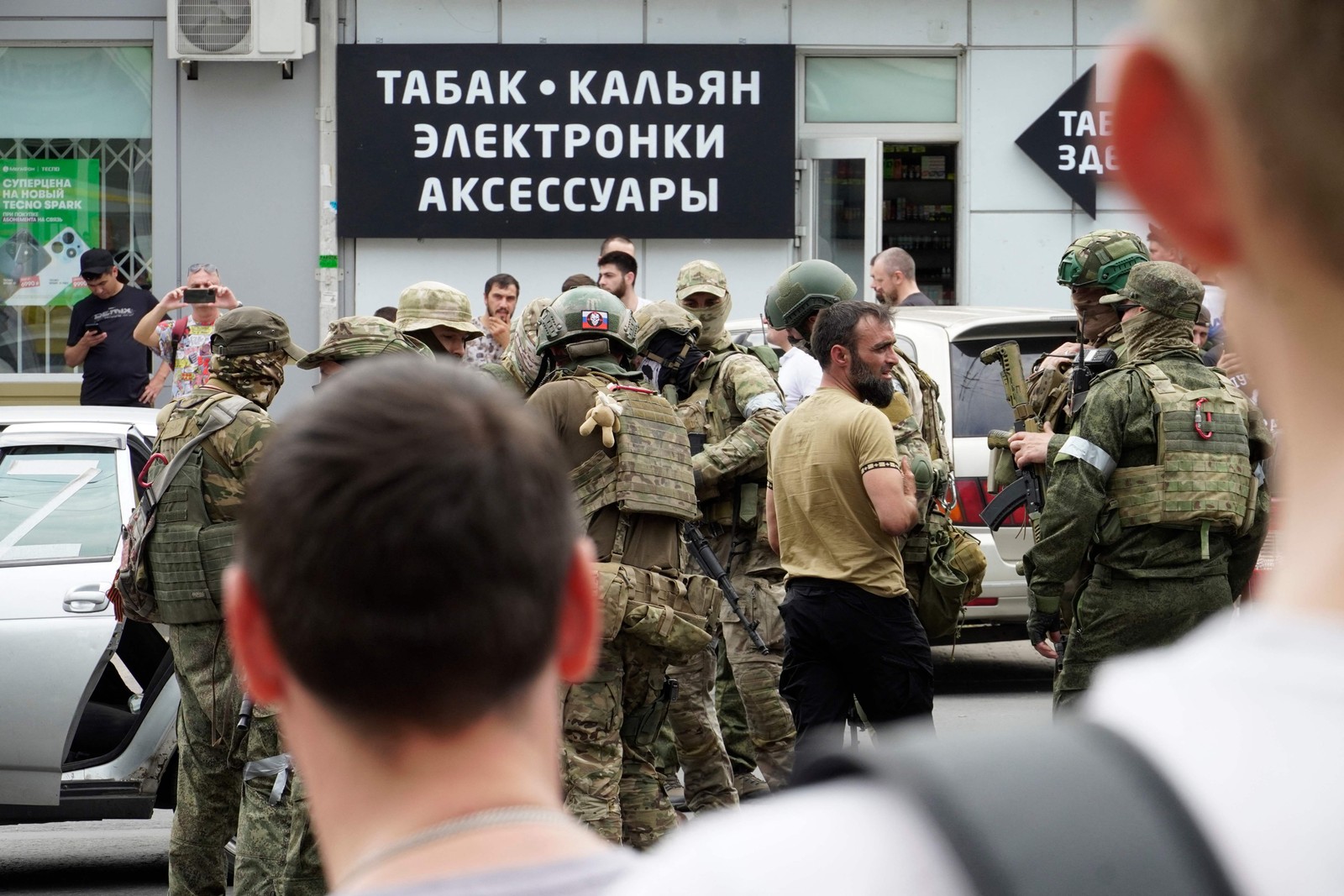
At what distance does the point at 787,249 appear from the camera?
1352cm

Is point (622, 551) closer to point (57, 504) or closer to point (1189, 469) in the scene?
point (1189, 469)

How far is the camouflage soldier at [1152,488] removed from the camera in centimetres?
514

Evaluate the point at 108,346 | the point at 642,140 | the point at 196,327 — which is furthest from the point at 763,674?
the point at 642,140

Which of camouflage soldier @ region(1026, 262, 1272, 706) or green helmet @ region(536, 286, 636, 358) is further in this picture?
green helmet @ region(536, 286, 636, 358)

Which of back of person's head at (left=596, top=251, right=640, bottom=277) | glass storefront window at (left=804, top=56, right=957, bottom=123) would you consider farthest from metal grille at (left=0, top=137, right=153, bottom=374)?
glass storefront window at (left=804, top=56, right=957, bottom=123)

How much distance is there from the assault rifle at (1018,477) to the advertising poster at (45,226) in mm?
9052

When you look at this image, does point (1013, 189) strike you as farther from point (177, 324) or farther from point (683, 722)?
point (683, 722)

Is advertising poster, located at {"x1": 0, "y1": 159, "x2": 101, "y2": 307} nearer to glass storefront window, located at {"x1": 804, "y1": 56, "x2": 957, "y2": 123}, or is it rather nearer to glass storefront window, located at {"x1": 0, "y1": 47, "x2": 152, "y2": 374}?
glass storefront window, located at {"x1": 0, "y1": 47, "x2": 152, "y2": 374}

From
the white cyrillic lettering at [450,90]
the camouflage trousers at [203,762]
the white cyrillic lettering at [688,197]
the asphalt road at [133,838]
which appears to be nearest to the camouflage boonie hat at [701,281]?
the asphalt road at [133,838]

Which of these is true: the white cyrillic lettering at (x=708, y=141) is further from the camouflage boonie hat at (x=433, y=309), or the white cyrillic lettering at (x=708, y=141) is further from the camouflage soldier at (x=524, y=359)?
the camouflage soldier at (x=524, y=359)

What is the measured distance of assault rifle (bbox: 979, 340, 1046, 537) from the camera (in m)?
5.96

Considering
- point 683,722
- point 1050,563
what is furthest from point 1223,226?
point 683,722

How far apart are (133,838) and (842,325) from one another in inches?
155

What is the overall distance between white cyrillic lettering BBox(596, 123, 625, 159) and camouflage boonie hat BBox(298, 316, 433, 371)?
8150mm
